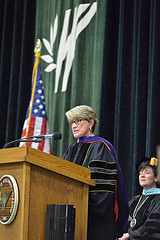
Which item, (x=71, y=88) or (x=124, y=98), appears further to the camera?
(x=71, y=88)

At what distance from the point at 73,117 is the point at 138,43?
7.97 feet

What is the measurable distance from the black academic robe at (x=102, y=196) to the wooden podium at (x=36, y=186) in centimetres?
27

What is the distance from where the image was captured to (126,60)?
5840 mm

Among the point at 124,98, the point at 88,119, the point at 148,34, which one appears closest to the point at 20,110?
the point at 124,98

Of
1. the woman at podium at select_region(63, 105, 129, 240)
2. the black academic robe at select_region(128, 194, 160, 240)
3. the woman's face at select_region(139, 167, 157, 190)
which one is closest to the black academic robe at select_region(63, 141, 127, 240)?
the woman at podium at select_region(63, 105, 129, 240)

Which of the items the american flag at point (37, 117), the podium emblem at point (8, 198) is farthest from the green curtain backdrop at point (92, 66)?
the podium emblem at point (8, 198)

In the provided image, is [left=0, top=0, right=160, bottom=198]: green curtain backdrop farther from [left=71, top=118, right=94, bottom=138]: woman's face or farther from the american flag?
[left=71, top=118, right=94, bottom=138]: woman's face

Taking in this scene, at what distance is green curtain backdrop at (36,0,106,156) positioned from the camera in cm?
629

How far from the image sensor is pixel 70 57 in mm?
6598

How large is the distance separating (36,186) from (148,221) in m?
2.16

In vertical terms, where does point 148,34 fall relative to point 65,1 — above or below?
below

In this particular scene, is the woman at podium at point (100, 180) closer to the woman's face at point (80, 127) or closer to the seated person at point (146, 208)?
the woman's face at point (80, 127)

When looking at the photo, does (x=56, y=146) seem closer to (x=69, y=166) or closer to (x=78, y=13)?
(x=78, y=13)

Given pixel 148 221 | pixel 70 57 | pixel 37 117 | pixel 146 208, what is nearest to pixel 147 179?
pixel 146 208
